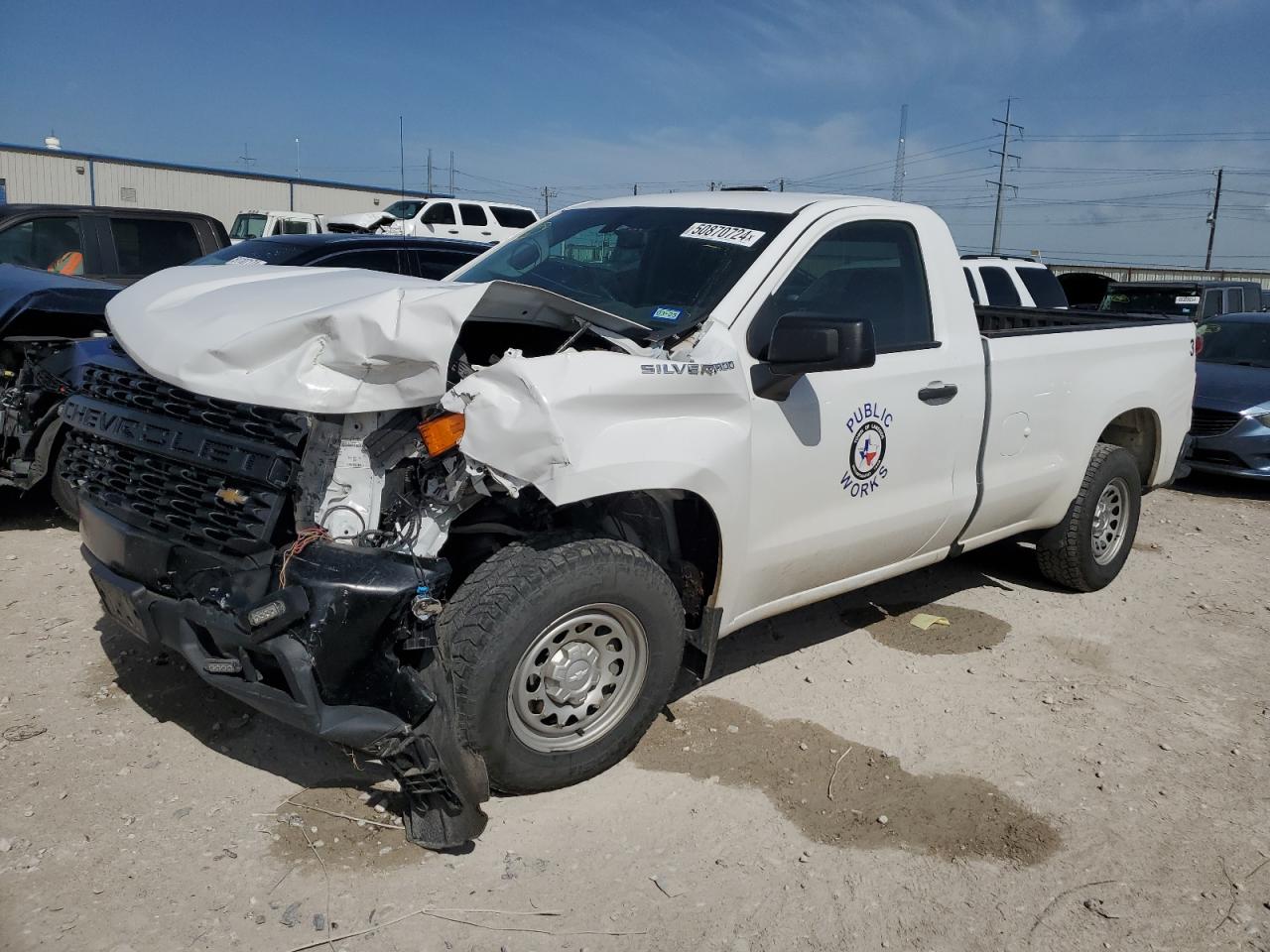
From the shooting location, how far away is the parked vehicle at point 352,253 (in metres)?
8.25

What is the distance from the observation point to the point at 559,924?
2.87 metres

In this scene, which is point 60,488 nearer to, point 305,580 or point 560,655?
point 305,580

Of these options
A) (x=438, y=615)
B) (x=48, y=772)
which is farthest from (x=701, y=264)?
(x=48, y=772)

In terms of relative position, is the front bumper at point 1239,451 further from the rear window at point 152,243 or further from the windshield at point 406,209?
the windshield at point 406,209

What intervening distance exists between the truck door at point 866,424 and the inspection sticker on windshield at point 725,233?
180 millimetres

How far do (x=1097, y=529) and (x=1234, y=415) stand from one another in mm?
4418

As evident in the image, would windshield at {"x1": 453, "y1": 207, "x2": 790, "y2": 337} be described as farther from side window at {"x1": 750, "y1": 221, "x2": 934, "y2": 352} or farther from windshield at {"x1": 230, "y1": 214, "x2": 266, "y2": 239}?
windshield at {"x1": 230, "y1": 214, "x2": 266, "y2": 239}

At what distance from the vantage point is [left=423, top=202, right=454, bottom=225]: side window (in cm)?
2239

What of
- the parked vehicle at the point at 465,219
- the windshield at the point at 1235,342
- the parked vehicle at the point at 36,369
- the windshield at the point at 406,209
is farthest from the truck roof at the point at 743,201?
the windshield at the point at 406,209

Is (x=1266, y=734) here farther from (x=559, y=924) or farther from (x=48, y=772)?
(x=48, y=772)

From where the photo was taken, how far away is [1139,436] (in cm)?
602

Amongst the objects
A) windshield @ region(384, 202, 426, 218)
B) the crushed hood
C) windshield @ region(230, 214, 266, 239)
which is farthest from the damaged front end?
windshield @ region(230, 214, 266, 239)

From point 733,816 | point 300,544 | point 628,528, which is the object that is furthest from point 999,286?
point 300,544

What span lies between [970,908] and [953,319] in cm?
250
